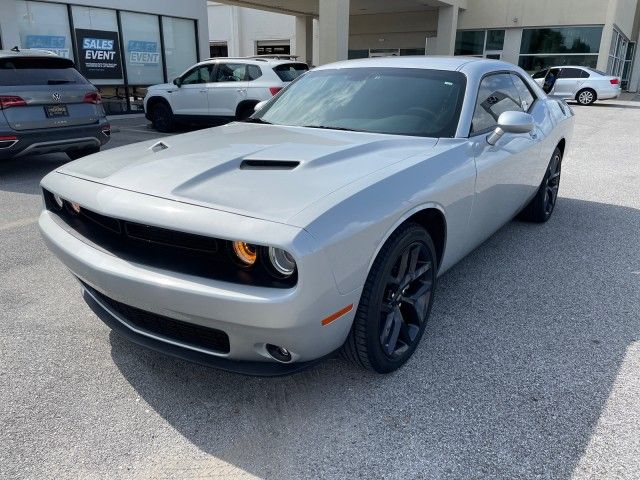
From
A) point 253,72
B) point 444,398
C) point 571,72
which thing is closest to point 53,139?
point 253,72

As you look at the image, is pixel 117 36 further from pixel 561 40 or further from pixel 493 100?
pixel 561 40

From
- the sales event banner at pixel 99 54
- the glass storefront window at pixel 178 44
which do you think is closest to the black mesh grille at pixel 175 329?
the sales event banner at pixel 99 54

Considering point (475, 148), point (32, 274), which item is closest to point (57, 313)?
point (32, 274)

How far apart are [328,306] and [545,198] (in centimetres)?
378

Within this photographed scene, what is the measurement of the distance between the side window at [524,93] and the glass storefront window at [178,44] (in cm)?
1310

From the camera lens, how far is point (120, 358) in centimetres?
288

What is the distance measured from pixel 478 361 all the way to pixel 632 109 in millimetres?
21117

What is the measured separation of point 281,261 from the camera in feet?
6.84

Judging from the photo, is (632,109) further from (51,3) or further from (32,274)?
(32,274)

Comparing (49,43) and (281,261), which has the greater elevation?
(49,43)

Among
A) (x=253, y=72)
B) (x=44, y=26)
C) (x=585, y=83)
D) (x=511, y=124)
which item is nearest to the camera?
(x=511, y=124)

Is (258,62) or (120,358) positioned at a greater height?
(258,62)

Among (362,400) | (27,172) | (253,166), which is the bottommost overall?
(27,172)

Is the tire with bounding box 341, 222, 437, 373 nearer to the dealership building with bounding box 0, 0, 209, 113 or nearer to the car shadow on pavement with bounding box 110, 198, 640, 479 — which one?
the car shadow on pavement with bounding box 110, 198, 640, 479
